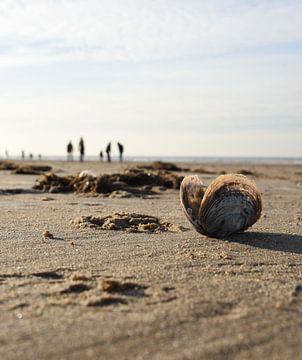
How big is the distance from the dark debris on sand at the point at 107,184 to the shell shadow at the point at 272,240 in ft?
13.3

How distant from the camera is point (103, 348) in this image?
206 centimetres

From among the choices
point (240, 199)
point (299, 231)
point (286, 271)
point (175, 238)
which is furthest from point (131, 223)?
point (286, 271)

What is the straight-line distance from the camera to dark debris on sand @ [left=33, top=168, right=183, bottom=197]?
8938 millimetres

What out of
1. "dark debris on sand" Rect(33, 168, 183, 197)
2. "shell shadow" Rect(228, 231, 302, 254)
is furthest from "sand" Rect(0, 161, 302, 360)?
"dark debris on sand" Rect(33, 168, 183, 197)

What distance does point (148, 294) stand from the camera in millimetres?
2730

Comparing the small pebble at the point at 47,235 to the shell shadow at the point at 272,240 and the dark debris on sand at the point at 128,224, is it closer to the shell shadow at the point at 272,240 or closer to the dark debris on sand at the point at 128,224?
the dark debris on sand at the point at 128,224

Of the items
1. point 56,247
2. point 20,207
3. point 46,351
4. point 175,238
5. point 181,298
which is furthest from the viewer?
point 20,207

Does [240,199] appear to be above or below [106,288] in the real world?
Result: above

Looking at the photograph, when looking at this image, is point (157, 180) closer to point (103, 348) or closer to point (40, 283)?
point (40, 283)

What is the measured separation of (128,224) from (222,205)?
103cm

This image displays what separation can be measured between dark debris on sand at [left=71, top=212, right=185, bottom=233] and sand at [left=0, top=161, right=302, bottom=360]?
10 cm

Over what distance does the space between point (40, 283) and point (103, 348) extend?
3.20 ft

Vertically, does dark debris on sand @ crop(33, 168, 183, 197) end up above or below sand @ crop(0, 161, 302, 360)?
above

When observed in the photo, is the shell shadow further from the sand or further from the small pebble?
the small pebble
